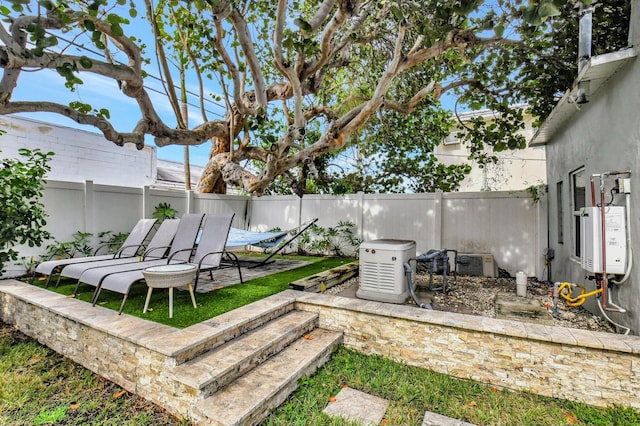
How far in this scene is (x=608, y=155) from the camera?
3221 millimetres

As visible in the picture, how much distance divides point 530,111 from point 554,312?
3838 mm

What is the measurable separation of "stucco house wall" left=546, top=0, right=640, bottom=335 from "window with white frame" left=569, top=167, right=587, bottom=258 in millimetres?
31

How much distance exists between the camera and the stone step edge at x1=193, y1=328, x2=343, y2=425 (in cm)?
210

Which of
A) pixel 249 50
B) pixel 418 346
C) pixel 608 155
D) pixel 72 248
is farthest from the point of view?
pixel 72 248

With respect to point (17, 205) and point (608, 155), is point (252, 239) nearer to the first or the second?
point (17, 205)

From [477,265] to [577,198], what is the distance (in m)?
2.26

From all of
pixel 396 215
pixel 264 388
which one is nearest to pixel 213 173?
pixel 396 215

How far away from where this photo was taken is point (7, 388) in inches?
107

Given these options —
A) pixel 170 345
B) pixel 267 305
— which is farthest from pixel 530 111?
pixel 170 345

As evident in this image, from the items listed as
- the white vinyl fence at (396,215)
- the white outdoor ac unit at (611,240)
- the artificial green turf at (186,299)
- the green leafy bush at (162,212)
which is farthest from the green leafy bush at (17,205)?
the white outdoor ac unit at (611,240)

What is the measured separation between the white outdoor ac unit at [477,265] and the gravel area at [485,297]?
0.60 feet

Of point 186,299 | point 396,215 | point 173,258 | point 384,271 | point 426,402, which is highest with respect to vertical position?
point 396,215

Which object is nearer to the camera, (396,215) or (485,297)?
(485,297)

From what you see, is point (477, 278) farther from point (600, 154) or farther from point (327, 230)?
point (327, 230)
